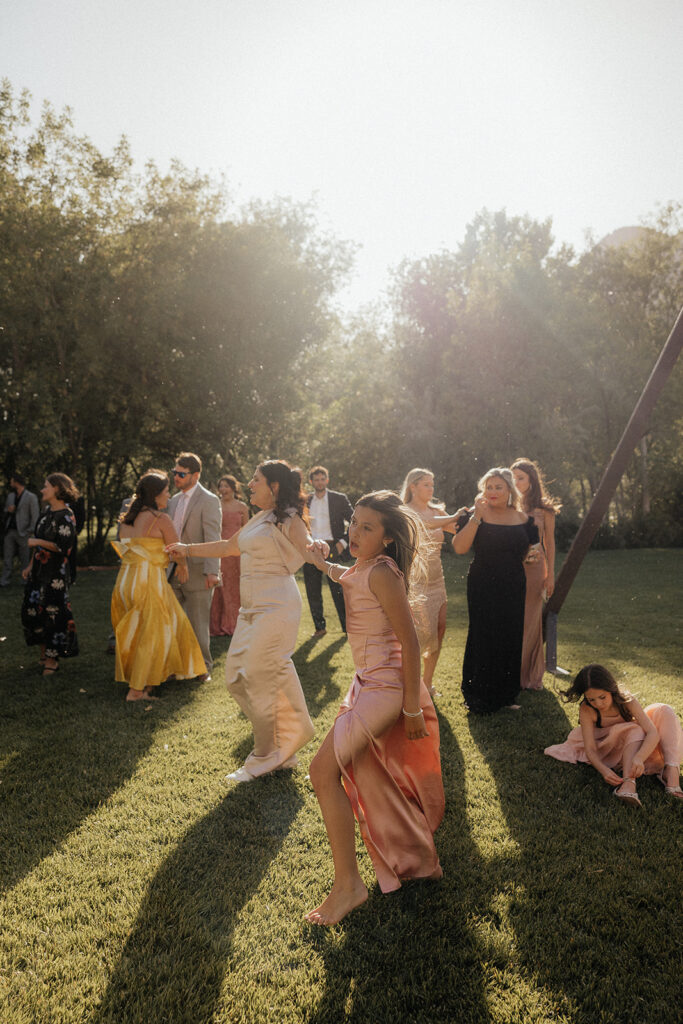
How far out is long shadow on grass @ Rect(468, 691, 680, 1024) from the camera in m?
2.63

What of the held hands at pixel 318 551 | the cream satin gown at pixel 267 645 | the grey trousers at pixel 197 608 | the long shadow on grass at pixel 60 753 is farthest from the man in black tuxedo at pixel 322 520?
the held hands at pixel 318 551

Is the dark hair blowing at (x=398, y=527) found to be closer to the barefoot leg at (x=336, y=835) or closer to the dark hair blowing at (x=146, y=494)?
the barefoot leg at (x=336, y=835)

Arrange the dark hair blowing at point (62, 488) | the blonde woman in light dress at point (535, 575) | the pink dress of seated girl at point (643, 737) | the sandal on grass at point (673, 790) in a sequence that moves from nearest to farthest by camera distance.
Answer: the sandal on grass at point (673, 790) < the pink dress of seated girl at point (643, 737) < the blonde woman in light dress at point (535, 575) < the dark hair blowing at point (62, 488)

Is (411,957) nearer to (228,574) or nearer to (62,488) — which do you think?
(62,488)

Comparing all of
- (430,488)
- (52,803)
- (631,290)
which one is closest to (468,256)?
(631,290)

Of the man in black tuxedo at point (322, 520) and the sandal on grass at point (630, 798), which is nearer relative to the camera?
the sandal on grass at point (630, 798)

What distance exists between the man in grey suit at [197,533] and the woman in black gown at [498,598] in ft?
9.18

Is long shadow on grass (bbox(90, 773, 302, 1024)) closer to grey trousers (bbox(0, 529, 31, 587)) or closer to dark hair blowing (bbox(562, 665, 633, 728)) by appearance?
dark hair blowing (bbox(562, 665, 633, 728))

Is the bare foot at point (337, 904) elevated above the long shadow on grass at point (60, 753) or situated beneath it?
elevated above

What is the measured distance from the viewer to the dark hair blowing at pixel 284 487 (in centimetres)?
448

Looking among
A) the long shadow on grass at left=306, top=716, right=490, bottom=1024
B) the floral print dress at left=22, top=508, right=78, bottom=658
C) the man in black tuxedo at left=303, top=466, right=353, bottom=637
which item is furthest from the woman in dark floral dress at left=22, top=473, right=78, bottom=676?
the long shadow on grass at left=306, top=716, right=490, bottom=1024

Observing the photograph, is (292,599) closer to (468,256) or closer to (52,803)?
(52,803)

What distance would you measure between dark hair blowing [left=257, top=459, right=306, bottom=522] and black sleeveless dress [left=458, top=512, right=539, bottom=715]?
2.15 m

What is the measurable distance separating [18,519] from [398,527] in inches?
484
